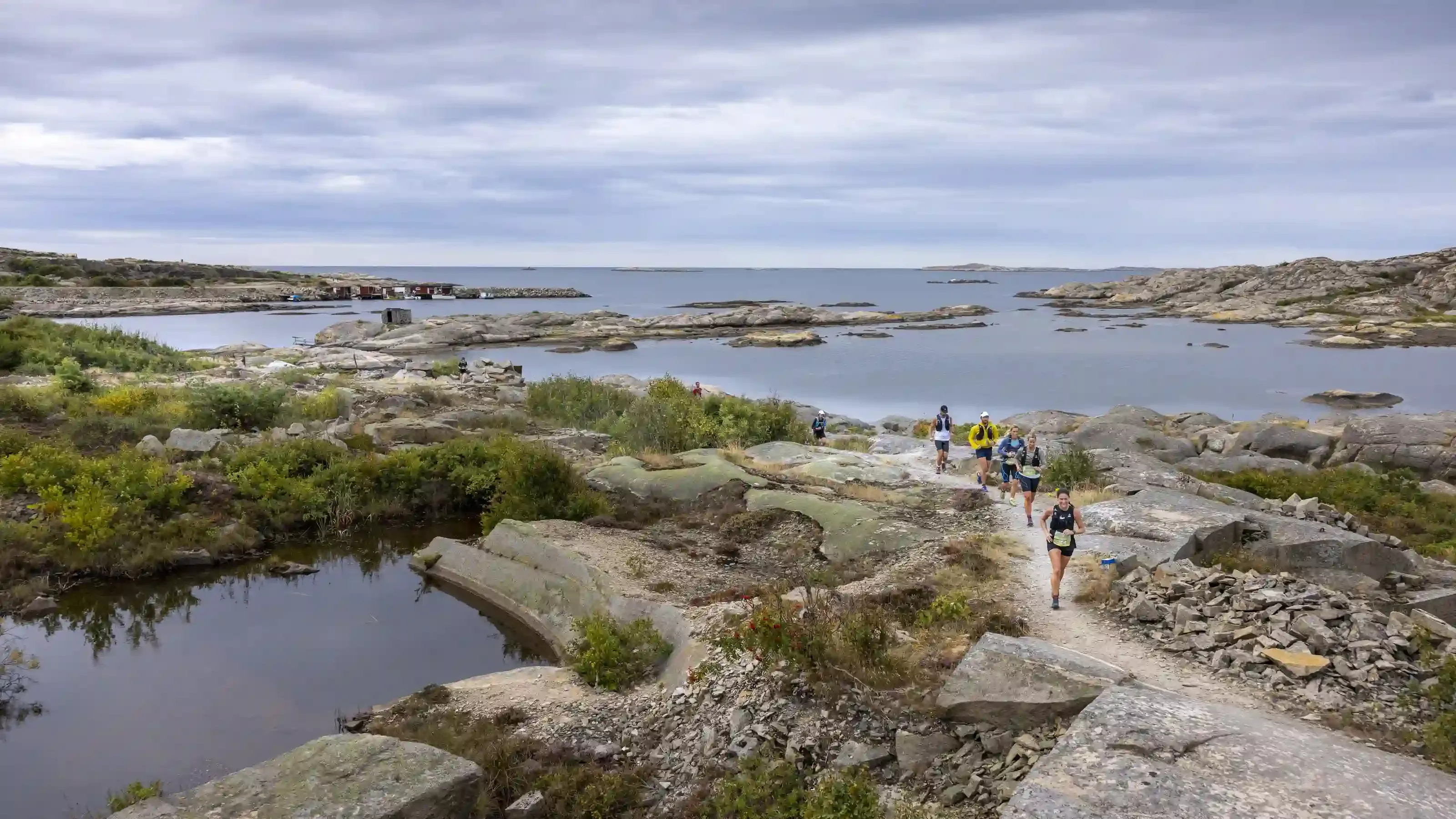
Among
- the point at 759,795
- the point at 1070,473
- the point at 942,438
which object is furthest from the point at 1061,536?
the point at 942,438

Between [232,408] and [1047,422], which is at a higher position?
[232,408]

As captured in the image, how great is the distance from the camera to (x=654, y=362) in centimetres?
7194

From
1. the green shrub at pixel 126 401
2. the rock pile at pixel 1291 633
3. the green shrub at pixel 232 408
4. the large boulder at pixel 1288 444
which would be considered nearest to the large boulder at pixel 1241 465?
the large boulder at pixel 1288 444

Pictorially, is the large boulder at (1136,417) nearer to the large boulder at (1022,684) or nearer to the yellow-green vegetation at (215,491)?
the yellow-green vegetation at (215,491)

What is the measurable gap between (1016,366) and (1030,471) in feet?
188

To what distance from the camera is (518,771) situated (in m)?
10.2

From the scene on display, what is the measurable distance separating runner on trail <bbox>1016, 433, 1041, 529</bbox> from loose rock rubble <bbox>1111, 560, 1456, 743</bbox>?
181 inches

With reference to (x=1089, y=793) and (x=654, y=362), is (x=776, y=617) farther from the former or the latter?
(x=654, y=362)

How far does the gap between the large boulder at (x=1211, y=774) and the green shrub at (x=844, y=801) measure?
157 cm

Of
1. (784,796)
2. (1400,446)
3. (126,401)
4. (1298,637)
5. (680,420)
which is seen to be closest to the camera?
(784,796)

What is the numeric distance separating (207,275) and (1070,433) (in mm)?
164565

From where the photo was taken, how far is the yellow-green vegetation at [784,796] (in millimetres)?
8180

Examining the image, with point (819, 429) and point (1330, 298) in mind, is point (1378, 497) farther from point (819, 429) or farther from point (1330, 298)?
point (1330, 298)

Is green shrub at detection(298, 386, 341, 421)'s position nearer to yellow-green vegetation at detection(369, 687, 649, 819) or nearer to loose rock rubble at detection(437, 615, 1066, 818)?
loose rock rubble at detection(437, 615, 1066, 818)
